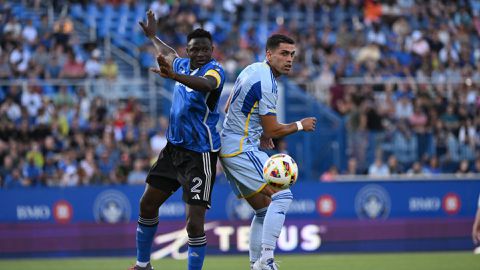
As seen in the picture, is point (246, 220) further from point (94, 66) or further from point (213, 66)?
→ point (213, 66)

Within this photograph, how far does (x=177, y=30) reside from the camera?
25484mm

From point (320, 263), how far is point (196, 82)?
6.29 metres

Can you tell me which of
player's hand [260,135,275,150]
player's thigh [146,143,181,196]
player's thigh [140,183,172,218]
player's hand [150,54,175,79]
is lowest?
player's thigh [140,183,172,218]

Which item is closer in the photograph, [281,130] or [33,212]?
[281,130]

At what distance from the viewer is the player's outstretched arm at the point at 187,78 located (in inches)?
343

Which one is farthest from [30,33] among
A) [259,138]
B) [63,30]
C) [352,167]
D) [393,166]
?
[259,138]

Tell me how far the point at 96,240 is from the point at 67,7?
10542mm

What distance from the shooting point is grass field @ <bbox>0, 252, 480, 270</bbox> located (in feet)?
43.5

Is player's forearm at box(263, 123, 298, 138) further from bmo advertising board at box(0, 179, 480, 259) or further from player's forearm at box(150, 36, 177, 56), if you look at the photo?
bmo advertising board at box(0, 179, 480, 259)

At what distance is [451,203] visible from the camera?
1934cm

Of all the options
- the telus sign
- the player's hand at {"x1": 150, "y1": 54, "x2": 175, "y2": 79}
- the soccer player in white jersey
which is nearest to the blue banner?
the telus sign

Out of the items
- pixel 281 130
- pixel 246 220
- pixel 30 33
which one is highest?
pixel 30 33

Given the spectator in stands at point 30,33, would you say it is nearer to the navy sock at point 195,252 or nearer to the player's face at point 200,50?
the player's face at point 200,50

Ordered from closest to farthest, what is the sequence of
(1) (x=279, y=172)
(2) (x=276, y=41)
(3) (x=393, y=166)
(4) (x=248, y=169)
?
(1) (x=279, y=172) < (4) (x=248, y=169) < (2) (x=276, y=41) < (3) (x=393, y=166)
